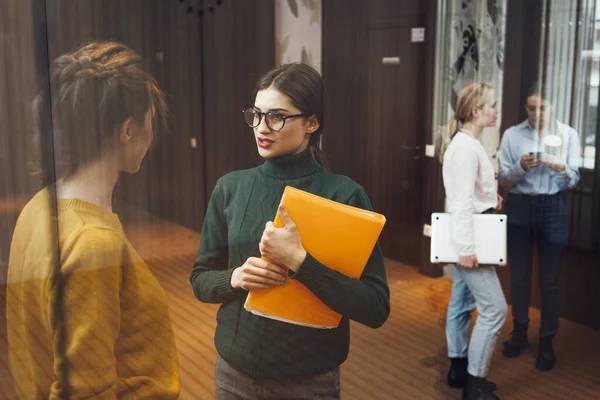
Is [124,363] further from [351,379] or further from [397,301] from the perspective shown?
[397,301]

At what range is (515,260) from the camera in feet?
9.25

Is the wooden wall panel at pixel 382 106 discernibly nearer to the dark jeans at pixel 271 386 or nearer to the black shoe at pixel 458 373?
the dark jeans at pixel 271 386

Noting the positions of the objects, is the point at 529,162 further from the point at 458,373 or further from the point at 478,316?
the point at 458,373

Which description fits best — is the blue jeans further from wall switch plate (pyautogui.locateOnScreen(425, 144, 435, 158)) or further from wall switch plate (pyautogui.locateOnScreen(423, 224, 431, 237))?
wall switch plate (pyautogui.locateOnScreen(425, 144, 435, 158))

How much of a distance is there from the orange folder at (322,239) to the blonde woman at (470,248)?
0.95 m

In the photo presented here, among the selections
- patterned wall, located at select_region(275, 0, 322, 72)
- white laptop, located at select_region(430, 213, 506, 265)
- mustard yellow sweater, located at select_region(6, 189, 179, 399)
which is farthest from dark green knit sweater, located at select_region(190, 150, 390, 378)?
white laptop, located at select_region(430, 213, 506, 265)

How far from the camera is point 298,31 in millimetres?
1564

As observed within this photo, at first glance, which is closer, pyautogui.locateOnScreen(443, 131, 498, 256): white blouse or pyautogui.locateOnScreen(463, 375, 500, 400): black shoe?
pyautogui.locateOnScreen(443, 131, 498, 256): white blouse

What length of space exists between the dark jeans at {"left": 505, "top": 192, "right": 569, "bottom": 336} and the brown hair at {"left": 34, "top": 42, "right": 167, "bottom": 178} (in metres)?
→ 1.74

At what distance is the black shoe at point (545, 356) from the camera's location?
2701 mm

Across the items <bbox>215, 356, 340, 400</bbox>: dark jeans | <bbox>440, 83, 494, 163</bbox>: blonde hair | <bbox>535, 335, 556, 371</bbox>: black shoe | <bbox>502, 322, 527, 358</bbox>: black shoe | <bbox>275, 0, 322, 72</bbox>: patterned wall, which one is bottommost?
<bbox>535, 335, 556, 371</bbox>: black shoe

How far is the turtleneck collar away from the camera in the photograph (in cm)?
133

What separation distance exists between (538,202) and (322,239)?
5.61 feet

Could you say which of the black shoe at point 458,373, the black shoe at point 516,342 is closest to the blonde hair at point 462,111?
the black shoe at point 458,373
